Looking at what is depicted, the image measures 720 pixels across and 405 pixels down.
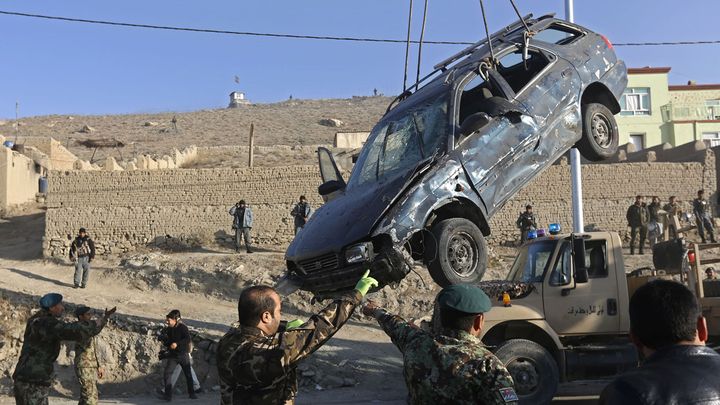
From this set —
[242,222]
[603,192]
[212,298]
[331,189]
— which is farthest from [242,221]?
[331,189]

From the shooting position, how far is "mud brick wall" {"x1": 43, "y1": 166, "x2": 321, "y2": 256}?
21.5m

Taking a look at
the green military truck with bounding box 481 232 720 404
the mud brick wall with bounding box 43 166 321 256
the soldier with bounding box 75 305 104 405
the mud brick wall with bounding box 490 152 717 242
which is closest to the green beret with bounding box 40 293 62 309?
the soldier with bounding box 75 305 104 405

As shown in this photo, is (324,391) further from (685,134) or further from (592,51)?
(685,134)

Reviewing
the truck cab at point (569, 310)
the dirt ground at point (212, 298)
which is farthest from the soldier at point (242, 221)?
the truck cab at point (569, 310)

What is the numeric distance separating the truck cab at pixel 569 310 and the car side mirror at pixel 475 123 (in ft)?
8.52

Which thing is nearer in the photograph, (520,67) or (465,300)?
(465,300)

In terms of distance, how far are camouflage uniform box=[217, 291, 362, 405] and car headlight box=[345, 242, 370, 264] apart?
2.76 meters

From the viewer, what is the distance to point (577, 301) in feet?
28.8

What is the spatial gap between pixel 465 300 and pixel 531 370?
5.76 m

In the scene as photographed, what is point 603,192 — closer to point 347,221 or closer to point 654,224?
point 654,224

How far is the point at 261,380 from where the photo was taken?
10.4 ft

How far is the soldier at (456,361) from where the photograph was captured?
115 inches

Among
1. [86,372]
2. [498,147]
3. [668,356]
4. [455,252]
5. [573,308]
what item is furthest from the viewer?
[573,308]

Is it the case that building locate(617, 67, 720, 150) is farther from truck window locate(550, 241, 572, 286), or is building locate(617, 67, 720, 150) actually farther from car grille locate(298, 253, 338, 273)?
car grille locate(298, 253, 338, 273)
